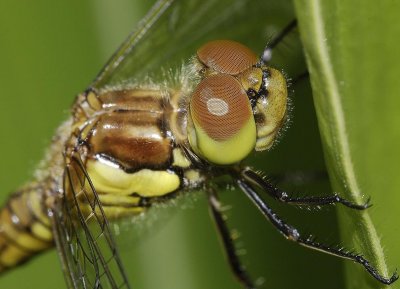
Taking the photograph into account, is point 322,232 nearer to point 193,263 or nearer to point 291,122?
point 291,122

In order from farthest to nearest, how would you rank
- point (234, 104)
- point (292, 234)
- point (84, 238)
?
1. point (84, 238)
2. point (292, 234)
3. point (234, 104)

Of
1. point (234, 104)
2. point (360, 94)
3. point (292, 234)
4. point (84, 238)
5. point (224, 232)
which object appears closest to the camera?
point (360, 94)

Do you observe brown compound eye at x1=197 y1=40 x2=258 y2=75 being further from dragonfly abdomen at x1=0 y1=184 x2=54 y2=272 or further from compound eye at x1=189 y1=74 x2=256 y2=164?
dragonfly abdomen at x1=0 y1=184 x2=54 y2=272

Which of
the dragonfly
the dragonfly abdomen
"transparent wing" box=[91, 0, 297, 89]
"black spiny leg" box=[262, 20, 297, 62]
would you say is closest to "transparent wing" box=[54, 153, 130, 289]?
the dragonfly

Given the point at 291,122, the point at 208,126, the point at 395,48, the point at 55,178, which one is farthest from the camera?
the point at 55,178

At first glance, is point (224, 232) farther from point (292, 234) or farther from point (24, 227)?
point (24, 227)

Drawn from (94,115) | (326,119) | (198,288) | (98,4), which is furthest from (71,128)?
(326,119)

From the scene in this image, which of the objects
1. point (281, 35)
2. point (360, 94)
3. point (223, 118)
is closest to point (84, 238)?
point (223, 118)

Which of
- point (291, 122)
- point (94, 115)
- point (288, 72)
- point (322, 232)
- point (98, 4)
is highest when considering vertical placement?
point (98, 4)
